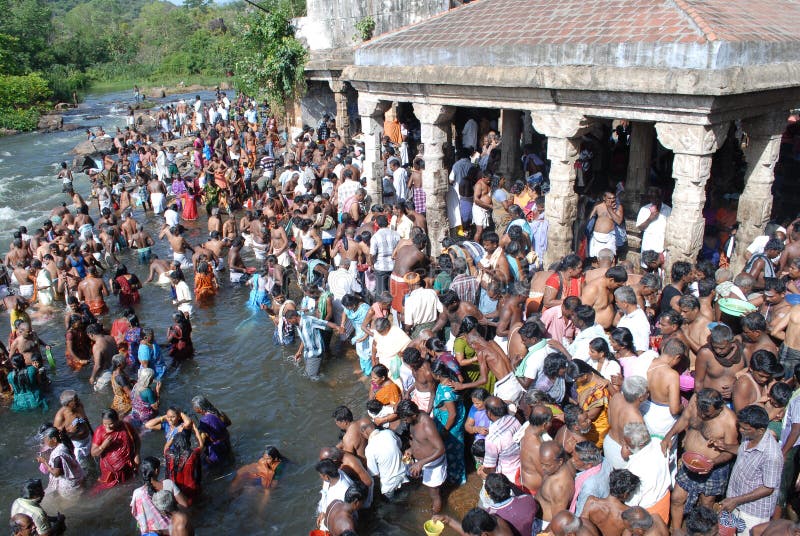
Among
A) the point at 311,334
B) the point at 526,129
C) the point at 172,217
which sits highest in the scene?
the point at 526,129

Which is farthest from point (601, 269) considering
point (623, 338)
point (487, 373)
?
point (487, 373)

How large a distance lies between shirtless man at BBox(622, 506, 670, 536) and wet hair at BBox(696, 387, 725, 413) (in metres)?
0.96

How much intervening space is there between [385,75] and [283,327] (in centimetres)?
453

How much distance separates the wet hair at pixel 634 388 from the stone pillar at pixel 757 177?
4678mm

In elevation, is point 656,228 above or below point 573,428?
above

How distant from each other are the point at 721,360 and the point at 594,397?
3.39ft

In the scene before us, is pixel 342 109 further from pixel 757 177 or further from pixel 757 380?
pixel 757 380

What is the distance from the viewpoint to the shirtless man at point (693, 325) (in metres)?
5.69

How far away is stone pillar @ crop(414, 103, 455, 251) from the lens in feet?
33.2

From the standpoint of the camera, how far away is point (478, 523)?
4.18 meters

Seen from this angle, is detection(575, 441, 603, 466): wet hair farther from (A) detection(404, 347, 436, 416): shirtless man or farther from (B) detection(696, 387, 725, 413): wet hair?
(A) detection(404, 347, 436, 416): shirtless man

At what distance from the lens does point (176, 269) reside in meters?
10.3

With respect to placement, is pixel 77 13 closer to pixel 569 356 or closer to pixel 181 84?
pixel 181 84

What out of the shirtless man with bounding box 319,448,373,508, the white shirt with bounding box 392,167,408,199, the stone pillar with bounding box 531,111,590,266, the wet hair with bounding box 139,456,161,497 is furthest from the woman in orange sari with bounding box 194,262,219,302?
the shirtless man with bounding box 319,448,373,508
